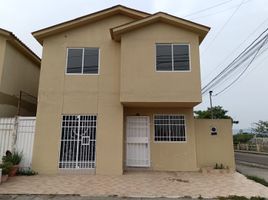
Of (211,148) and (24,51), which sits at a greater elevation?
(24,51)

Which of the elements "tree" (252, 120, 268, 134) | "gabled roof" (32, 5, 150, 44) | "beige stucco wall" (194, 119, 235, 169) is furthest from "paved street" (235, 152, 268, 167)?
"tree" (252, 120, 268, 134)

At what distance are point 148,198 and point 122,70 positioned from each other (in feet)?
17.5

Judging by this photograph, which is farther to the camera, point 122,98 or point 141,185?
Result: point 122,98

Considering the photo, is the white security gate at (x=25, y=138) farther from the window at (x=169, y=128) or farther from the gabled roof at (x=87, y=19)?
the window at (x=169, y=128)

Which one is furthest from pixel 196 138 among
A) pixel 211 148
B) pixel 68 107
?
pixel 68 107

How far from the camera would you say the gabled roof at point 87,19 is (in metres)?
10.3

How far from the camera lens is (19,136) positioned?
9742mm

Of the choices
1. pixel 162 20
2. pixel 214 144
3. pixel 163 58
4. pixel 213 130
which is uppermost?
pixel 162 20

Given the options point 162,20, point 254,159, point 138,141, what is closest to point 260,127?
point 254,159

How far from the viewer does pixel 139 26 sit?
32.6ft

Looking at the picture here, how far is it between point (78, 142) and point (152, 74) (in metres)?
4.28

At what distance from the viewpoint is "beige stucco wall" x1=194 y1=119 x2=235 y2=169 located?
10.4 m

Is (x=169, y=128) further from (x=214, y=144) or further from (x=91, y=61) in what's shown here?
(x=91, y=61)

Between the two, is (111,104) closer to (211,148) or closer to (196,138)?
(196,138)
